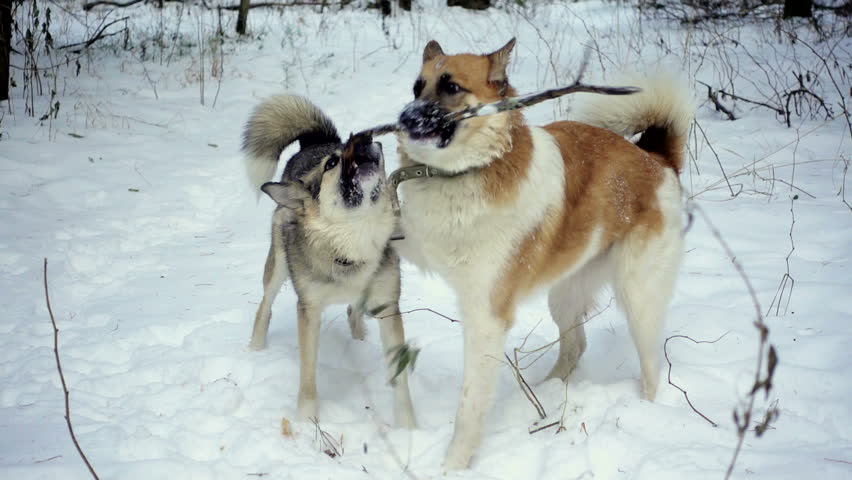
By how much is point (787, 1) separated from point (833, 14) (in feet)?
2.48

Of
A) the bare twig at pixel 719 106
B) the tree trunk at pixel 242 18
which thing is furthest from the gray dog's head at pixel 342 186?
the tree trunk at pixel 242 18

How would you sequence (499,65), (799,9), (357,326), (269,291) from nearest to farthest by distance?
(499,65), (269,291), (357,326), (799,9)

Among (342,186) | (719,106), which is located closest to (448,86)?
(342,186)

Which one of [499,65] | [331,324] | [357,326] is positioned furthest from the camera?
[331,324]

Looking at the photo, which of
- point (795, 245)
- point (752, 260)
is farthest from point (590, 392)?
point (795, 245)

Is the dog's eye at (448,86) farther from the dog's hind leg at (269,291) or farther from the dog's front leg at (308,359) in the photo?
the dog's hind leg at (269,291)

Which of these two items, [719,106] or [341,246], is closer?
[341,246]

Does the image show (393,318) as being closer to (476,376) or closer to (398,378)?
(398,378)

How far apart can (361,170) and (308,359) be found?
33.2 inches

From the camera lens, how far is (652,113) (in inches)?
111

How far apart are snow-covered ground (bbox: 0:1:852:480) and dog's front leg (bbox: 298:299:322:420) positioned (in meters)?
0.11

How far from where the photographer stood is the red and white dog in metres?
2.26

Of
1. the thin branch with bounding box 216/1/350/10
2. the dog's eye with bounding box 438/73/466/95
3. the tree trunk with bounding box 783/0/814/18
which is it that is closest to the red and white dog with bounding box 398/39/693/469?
the dog's eye with bounding box 438/73/466/95

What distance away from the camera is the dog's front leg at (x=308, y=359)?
2672mm
